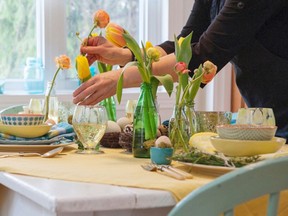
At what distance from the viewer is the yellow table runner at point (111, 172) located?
100cm

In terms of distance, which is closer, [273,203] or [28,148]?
[273,203]

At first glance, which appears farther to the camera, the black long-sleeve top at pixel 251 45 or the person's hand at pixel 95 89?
the black long-sleeve top at pixel 251 45

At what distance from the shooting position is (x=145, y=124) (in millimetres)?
1419

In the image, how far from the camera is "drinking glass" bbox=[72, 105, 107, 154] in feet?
4.76

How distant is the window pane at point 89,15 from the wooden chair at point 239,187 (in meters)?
2.67

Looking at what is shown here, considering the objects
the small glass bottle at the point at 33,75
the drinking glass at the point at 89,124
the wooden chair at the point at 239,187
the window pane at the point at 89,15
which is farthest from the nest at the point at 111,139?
the window pane at the point at 89,15

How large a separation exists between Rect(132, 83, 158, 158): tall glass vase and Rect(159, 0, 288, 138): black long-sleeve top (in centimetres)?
32

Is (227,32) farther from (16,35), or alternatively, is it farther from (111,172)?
(16,35)

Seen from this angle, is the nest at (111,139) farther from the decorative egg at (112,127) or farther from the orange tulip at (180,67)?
the orange tulip at (180,67)

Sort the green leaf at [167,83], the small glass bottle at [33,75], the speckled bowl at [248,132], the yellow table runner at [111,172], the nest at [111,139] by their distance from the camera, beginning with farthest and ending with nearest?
the small glass bottle at [33,75] < the nest at [111,139] < the green leaf at [167,83] < the speckled bowl at [248,132] < the yellow table runner at [111,172]

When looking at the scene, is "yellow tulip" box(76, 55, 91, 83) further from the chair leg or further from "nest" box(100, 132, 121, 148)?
the chair leg

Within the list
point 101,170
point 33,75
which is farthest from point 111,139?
point 33,75

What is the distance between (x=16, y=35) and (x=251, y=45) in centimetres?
164

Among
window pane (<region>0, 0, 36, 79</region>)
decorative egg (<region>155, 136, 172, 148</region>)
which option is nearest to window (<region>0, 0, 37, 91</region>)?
window pane (<region>0, 0, 36, 79</region>)
